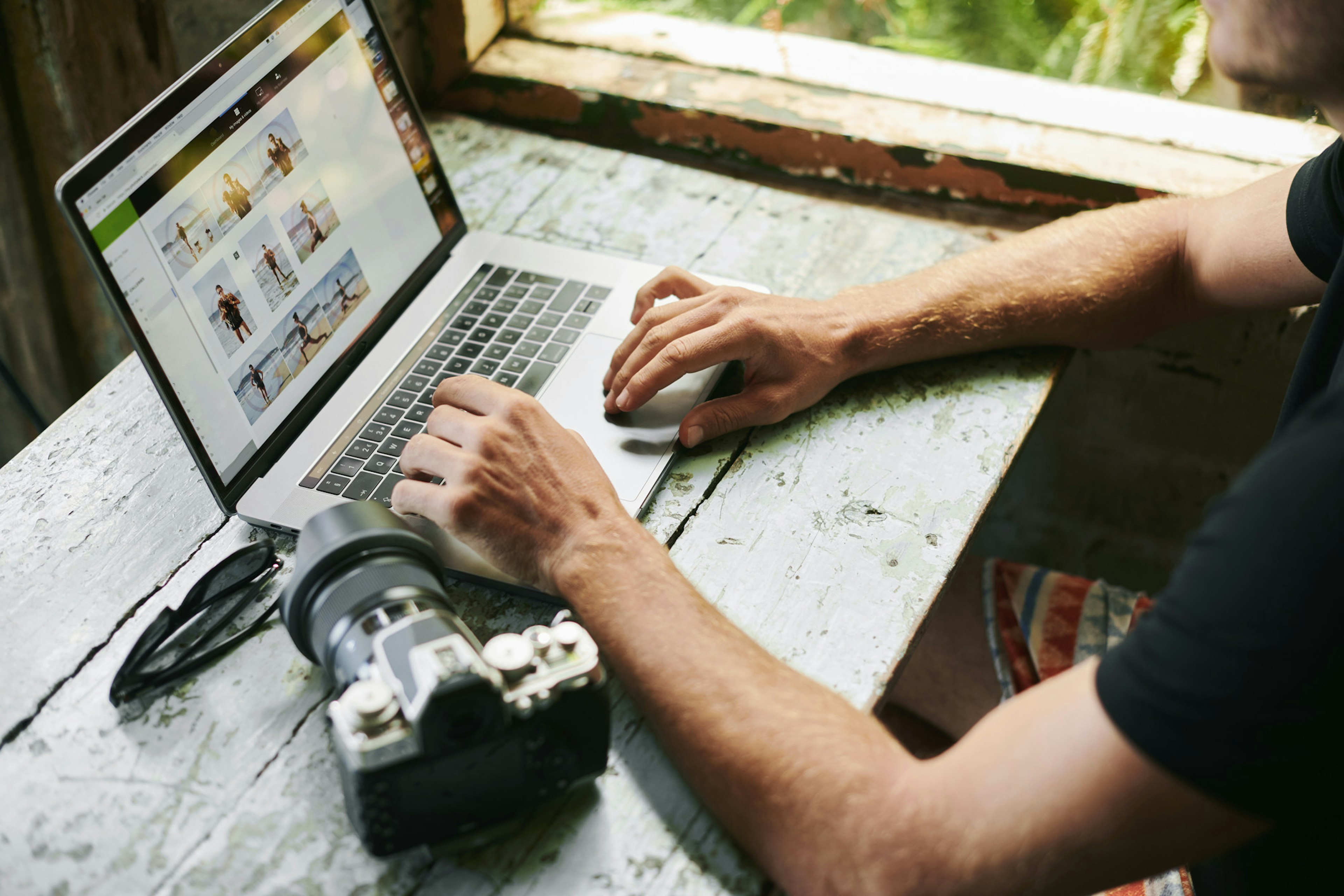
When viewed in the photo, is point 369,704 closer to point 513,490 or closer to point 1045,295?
point 513,490

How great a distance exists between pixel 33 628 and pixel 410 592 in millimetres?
382

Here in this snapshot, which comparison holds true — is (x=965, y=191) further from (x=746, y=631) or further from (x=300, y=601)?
(x=300, y=601)

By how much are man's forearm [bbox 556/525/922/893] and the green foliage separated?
1.23m

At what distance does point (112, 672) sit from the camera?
782 millimetres

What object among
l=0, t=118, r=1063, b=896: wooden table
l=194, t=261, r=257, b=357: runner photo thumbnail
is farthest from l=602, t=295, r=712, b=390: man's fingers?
l=194, t=261, r=257, b=357: runner photo thumbnail

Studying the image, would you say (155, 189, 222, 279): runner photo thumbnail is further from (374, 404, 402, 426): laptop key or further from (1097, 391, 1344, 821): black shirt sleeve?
(1097, 391, 1344, 821): black shirt sleeve

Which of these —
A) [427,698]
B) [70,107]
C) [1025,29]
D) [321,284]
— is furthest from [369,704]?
[1025,29]

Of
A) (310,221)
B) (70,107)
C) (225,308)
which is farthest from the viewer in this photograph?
(70,107)

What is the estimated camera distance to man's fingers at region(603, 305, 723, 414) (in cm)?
94

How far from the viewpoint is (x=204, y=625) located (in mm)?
817

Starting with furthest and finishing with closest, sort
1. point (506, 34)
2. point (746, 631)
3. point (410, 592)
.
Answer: point (506, 34), point (746, 631), point (410, 592)

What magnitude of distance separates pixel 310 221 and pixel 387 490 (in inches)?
11.6

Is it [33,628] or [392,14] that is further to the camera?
[392,14]

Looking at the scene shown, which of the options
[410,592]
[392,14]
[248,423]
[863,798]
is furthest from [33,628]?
[392,14]
